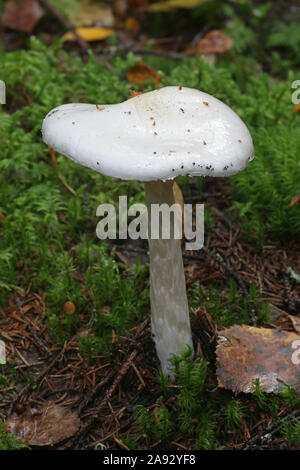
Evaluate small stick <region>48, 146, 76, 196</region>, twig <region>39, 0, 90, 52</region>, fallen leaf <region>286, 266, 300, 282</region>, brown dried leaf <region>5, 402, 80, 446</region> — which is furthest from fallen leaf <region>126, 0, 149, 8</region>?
brown dried leaf <region>5, 402, 80, 446</region>

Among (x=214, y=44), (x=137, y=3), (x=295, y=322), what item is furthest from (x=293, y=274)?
(x=137, y=3)

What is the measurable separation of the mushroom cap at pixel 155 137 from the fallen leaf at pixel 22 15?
12.2ft

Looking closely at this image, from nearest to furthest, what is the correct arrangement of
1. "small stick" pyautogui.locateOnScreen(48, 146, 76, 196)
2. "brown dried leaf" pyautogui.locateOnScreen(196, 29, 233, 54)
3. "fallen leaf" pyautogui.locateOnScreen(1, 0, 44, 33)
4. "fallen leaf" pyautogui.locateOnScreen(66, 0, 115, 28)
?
"small stick" pyautogui.locateOnScreen(48, 146, 76, 196) < "brown dried leaf" pyautogui.locateOnScreen(196, 29, 233, 54) < "fallen leaf" pyautogui.locateOnScreen(1, 0, 44, 33) < "fallen leaf" pyautogui.locateOnScreen(66, 0, 115, 28)

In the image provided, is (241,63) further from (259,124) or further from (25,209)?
(25,209)

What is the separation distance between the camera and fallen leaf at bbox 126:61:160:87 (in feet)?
13.0

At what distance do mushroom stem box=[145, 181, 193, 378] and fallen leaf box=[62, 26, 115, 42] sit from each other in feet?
11.0

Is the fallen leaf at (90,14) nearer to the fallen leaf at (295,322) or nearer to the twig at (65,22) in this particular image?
the twig at (65,22)

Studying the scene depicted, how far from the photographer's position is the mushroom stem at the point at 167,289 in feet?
7.07

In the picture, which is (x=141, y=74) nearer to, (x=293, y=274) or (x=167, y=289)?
(x=293, y=274)

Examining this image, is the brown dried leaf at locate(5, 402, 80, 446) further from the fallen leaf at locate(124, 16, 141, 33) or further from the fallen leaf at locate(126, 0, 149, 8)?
the fallen leaf at locate(126, 0, 149, 8)

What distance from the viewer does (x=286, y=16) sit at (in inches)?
230

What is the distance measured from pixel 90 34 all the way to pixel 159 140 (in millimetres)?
3719
